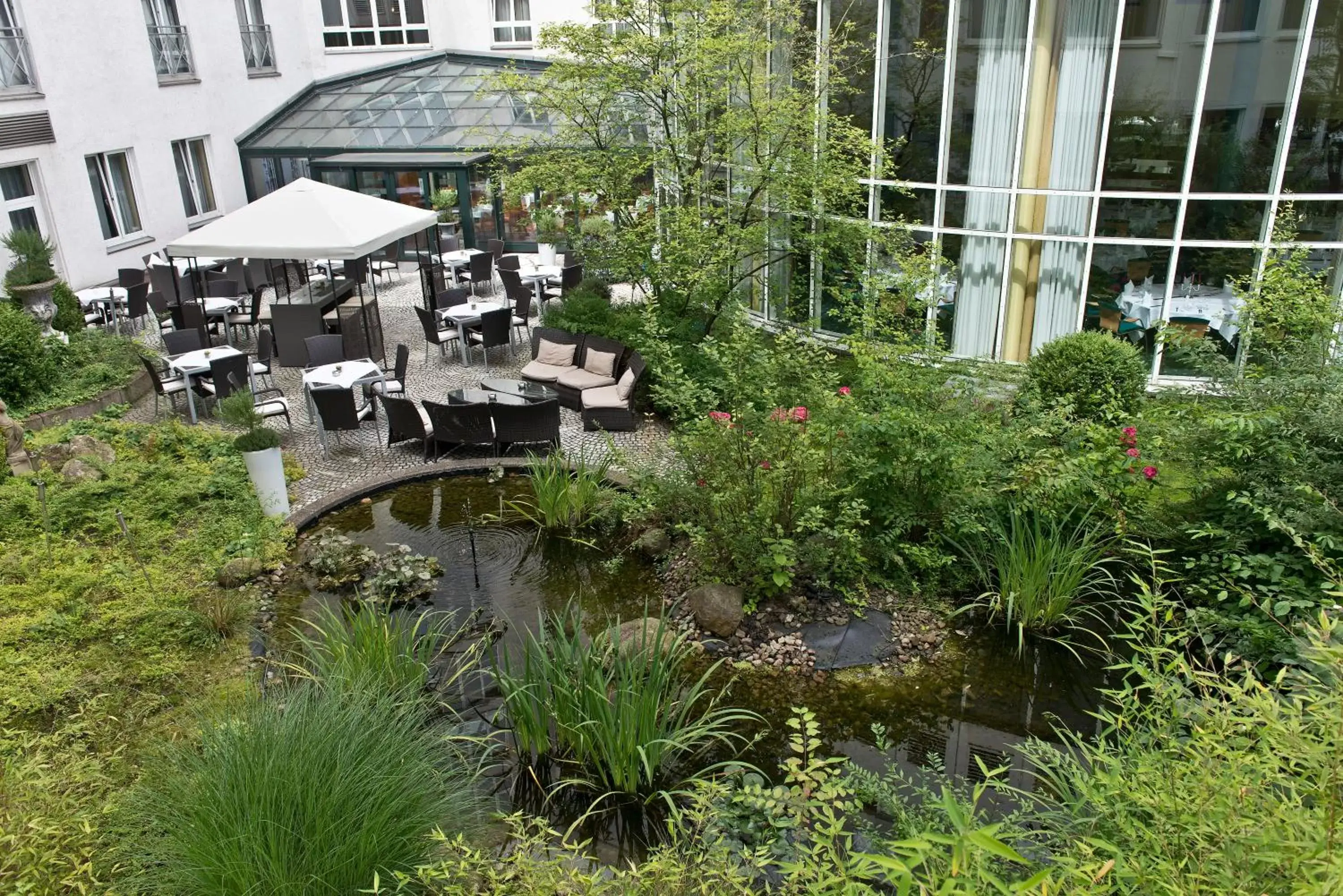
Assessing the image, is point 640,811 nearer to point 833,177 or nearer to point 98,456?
point 98,456

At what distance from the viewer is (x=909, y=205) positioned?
10.9 meters

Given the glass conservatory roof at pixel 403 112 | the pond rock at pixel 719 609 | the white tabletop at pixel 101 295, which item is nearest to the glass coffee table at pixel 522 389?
the pond rock at pixel 719 609

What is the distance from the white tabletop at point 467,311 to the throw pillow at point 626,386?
2.60m

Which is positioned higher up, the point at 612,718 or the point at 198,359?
the point at 198,359

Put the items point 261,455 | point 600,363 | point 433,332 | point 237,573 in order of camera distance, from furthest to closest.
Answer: point 433,332, point 600,363, point 261,455, point 237,573

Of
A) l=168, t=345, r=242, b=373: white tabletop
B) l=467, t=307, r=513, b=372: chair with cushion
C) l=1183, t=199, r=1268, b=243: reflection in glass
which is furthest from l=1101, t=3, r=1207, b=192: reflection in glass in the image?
l=168, t=345, r=242, b=373: white tabletop

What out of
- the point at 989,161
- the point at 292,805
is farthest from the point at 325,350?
the point at 292,805

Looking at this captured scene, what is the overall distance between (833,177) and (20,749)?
8700 millimetres

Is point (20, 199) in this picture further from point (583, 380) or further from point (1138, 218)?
point (1138, 218)

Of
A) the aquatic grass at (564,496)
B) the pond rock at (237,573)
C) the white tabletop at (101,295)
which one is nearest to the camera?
the pond rock at (237,573)

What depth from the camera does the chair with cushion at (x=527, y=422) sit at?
8.75 m

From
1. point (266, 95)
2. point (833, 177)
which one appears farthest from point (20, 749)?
point (266, 95)

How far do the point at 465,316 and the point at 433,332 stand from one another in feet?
2.06

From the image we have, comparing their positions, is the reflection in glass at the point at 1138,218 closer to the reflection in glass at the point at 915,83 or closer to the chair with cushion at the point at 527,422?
the reflection in glass at the point at 915,83
